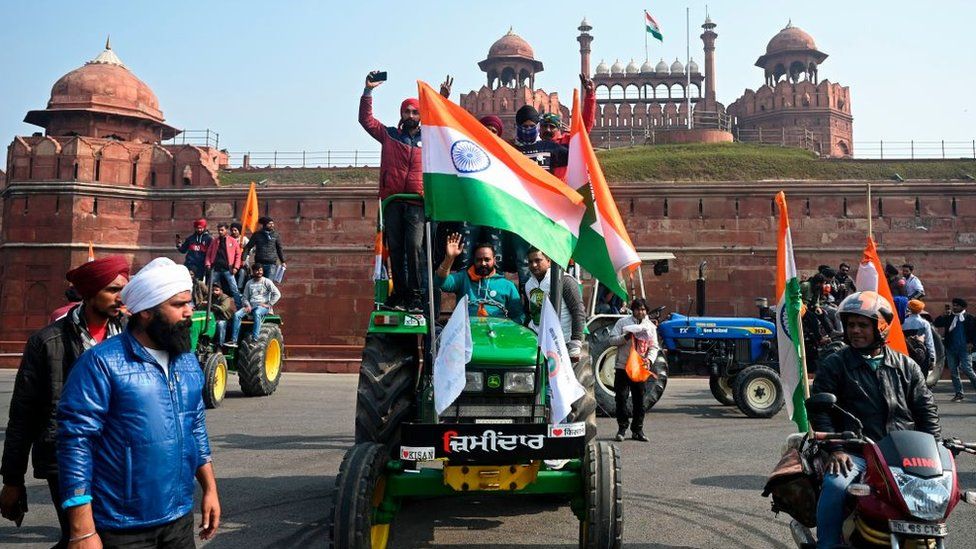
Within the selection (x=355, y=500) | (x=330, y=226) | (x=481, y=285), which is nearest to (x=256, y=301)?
(x=481, y=285)

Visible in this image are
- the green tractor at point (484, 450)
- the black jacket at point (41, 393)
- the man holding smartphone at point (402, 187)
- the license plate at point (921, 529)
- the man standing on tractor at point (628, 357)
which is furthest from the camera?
the man standing on tractor at point (628, 357)

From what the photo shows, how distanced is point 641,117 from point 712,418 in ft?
171

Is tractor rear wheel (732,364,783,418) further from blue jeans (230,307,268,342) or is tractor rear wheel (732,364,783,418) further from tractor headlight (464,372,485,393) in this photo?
tractor headlight (464,372,485,393)

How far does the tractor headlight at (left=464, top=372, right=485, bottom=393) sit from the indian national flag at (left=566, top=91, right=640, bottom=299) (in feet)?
2.93

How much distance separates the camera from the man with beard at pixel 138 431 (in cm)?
263

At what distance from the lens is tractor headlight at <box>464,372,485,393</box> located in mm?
4543

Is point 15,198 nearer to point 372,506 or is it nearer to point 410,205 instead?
point 410,205

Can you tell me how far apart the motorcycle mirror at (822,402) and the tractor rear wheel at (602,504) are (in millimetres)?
1038

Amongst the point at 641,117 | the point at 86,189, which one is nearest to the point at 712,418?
the point at 86,189

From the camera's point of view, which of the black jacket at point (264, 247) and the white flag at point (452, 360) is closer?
the white flag at point (452, 360)

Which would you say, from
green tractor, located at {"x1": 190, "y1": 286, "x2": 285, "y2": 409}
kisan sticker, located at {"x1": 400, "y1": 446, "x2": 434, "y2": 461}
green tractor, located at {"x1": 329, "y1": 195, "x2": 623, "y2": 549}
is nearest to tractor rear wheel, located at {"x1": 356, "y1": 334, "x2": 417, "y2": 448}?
green tractor, located at {"x1": 329, "y1": 195, "x2": 623, "y2": 549}

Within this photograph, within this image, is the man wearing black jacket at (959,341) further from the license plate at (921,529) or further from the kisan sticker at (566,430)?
the license plate at (921,529)

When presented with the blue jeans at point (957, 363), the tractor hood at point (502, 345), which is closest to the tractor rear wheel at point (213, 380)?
the tractor hood at point (502, 345)

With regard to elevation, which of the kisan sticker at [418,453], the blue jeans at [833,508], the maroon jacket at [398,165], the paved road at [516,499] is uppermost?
the maroon jacket at [398,165]
